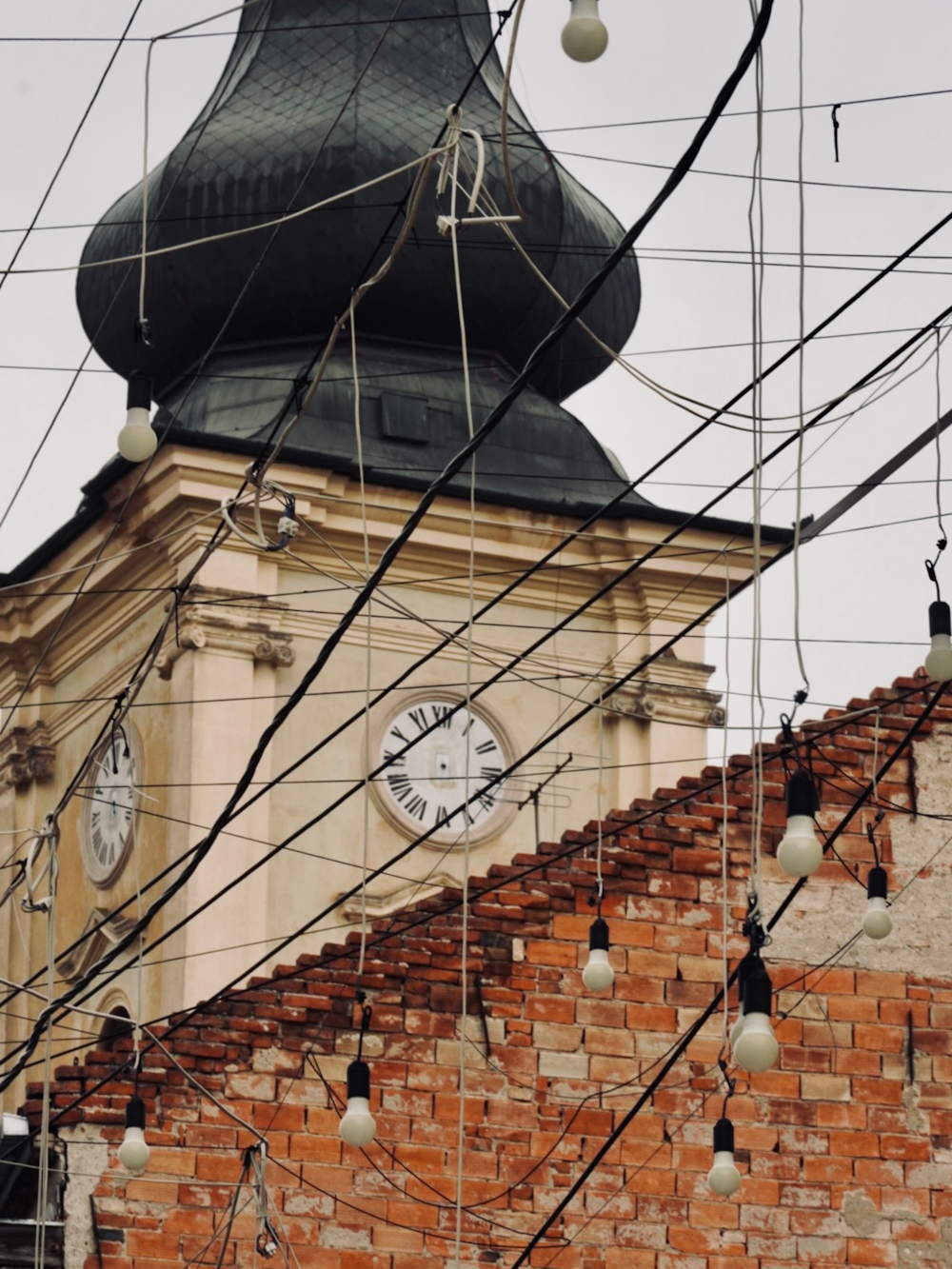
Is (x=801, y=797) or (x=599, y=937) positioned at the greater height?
(x=599, y=937)

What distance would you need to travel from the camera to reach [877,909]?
16.7 meters

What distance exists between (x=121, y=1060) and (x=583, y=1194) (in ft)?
7.85

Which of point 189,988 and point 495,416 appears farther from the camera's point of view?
point 189,988

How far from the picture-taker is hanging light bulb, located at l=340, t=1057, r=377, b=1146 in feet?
50.1

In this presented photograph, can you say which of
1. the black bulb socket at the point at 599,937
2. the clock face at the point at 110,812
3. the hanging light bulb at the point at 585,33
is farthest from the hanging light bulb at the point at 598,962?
the clock face at the point at 110,812

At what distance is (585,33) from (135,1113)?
323 inches

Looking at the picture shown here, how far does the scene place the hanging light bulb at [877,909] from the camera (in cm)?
1656

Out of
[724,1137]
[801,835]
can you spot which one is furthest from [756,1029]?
[724,1137]

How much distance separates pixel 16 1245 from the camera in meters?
18.6

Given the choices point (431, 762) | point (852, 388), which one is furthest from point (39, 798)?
point (852, 388)

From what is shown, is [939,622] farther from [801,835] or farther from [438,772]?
[438,772]

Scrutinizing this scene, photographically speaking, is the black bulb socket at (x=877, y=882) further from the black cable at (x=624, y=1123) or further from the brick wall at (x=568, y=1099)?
the brick wall at (x=568, y=1099)

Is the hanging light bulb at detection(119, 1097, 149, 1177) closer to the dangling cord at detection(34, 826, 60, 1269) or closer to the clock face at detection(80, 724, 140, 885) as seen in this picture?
the dangling cord at detection(34, 826, 60, 1269)

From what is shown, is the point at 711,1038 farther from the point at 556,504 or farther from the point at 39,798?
the point at 39,798
